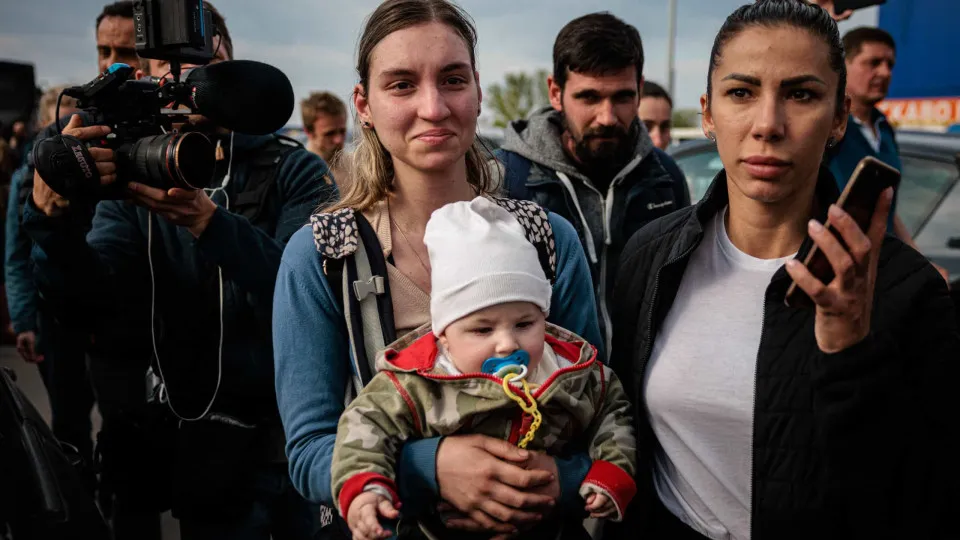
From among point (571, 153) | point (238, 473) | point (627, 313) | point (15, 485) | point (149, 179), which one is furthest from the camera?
point (571, 153)

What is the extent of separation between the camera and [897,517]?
1.75 metres

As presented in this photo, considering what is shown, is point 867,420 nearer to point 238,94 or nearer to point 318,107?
point 238,94

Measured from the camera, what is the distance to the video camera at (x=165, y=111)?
2428 millimetres

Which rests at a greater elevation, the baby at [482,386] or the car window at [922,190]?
the baby at [482,386]

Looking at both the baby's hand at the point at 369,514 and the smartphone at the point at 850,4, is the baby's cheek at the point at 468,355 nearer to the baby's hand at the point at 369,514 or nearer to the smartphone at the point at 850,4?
the baby's hand at the point at 369,514

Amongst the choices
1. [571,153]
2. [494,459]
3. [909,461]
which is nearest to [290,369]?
[494,459]

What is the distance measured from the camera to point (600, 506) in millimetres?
1820

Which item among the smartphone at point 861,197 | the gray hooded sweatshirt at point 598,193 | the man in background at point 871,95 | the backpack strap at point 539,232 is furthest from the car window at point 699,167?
the smartphone at point 861,197

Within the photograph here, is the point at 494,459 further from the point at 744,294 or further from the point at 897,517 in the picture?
the point at 897,517

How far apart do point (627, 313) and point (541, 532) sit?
0.58 metres

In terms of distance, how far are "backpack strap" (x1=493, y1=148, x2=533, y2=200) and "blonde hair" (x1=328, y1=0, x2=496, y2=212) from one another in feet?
4.80

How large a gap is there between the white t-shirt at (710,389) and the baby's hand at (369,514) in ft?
2.22

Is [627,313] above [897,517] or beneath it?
above

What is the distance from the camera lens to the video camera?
7.97 ft
